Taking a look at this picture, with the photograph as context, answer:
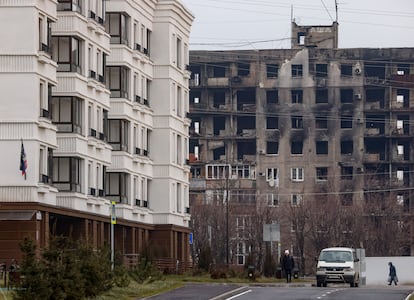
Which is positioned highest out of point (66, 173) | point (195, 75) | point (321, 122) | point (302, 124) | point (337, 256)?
point (195, 75)

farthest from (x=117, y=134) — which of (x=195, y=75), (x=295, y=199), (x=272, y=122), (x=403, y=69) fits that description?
(x=403, y=69)

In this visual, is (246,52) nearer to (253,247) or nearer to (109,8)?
(253,247)

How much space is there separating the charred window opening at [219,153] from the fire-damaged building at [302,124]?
0.34 ft

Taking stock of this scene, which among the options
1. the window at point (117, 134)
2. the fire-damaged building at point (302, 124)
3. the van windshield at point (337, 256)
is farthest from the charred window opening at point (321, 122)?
the van windshield at point (337, 256)

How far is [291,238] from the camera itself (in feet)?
432

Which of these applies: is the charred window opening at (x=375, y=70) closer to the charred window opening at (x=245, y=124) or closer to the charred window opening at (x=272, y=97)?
the charred window opening at (x=272, y=97)

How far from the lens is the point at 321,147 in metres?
144

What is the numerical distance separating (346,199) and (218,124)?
51.6 feet

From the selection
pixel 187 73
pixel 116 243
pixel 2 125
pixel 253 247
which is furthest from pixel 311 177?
pixel 2 125

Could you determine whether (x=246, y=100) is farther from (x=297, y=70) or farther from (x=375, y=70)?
(x=375, y=70)

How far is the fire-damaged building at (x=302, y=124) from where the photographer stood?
463 feet

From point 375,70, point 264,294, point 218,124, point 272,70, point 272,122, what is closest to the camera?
point 264,294

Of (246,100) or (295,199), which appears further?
(246,100)

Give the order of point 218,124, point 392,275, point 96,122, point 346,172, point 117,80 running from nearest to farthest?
1. point 96,122
2. point 117,80
3. point 392,275
4. point 346,172
5. point 218,124
